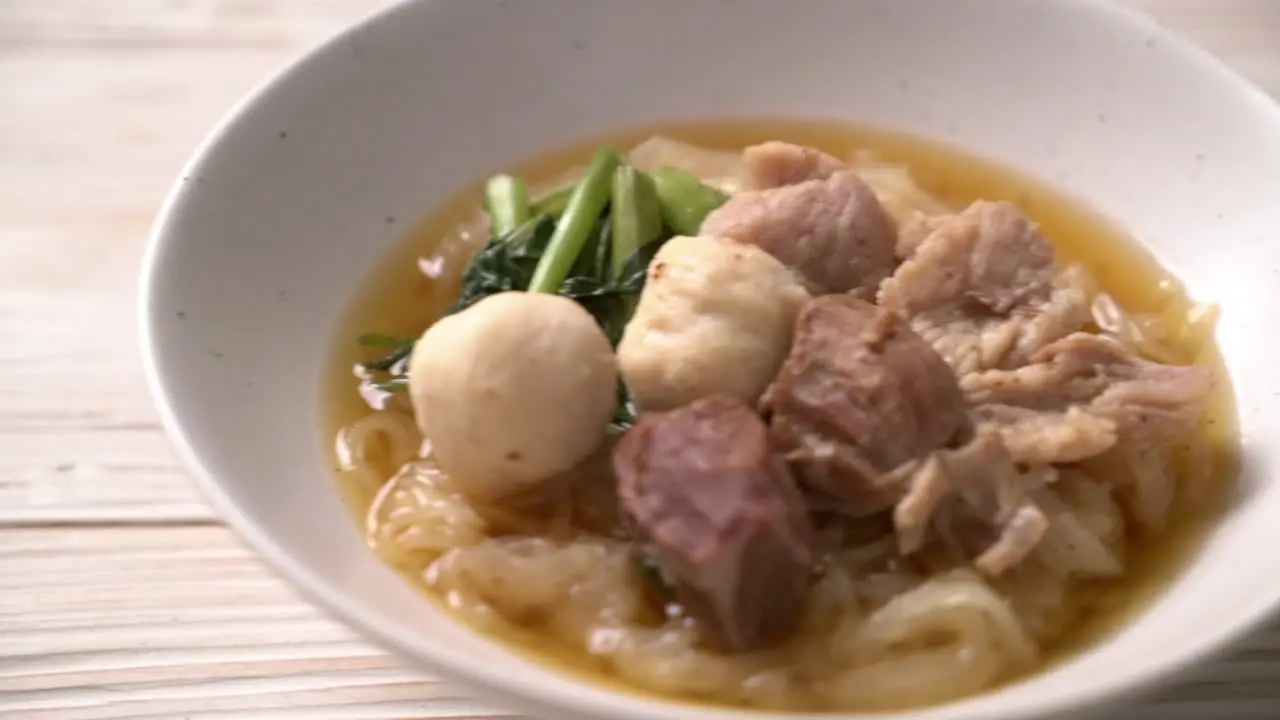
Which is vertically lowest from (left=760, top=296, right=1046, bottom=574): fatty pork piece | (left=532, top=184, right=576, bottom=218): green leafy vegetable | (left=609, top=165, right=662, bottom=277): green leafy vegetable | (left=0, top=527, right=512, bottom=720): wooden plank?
(left=0, top=527, right=512, bottom=720): wooden plank

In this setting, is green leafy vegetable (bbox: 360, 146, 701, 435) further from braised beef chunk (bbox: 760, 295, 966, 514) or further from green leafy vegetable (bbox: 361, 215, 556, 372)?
braised beef chunk (bbox: 760, 295, 966, 514)

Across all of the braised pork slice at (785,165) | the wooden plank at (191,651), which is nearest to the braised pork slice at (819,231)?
the braised pork slice at (785,165)

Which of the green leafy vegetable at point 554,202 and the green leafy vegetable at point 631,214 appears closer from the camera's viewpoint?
the green leafy vegetable at point 631,214

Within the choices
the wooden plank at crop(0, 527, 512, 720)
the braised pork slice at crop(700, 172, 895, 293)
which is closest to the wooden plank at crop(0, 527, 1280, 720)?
the wooden plank at crop(0, 527, 512, 720)

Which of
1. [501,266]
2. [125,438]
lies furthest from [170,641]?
[501,266]

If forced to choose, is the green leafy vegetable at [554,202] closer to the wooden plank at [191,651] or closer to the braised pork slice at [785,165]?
the braised pork slice at [785,165]

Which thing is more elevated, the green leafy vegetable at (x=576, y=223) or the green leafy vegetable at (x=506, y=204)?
the green leafy vegetable at (x=576, y=223)

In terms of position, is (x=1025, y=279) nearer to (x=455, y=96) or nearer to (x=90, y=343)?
(x=455, y=96)
